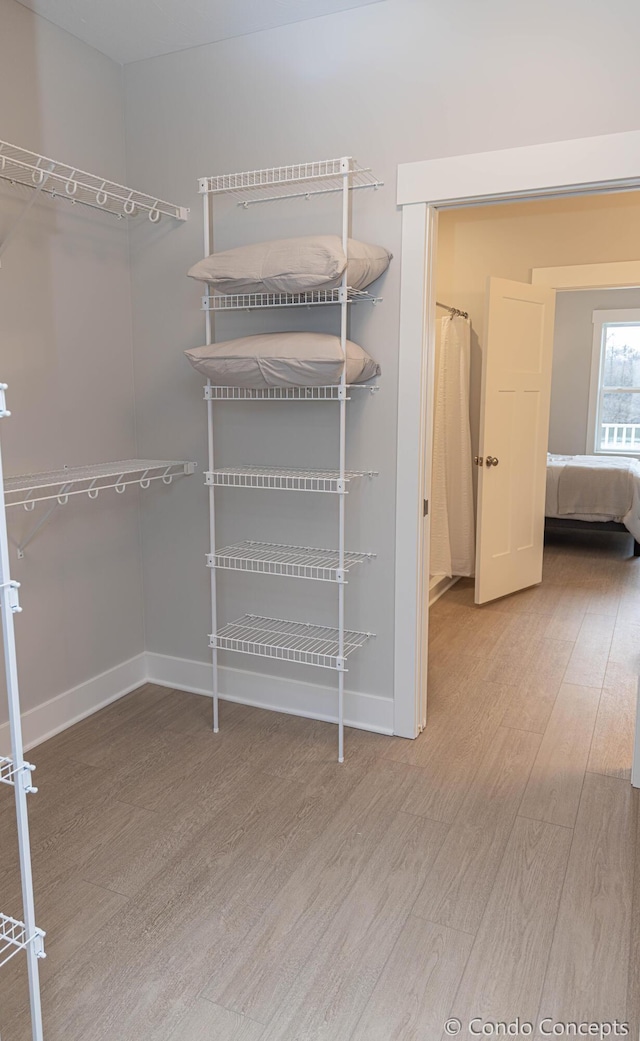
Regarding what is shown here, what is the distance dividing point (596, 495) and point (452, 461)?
1842 mm

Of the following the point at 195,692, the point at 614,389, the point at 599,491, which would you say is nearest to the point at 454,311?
the point at 599,491

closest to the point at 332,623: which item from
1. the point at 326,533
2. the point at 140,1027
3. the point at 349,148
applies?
the point at 326,533

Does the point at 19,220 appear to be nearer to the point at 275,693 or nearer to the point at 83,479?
the point at 83,479

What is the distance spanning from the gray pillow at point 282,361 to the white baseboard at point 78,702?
145cm

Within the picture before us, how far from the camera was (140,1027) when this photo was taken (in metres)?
1.65

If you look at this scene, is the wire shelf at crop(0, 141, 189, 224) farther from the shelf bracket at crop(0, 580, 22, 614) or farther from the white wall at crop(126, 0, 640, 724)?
the shelf bracket at crop(0, 580, 22, 614)

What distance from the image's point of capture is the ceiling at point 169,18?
257 cm

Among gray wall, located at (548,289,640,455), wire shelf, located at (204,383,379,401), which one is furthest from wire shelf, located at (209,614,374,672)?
gray wall, located at (548,289,640,455)

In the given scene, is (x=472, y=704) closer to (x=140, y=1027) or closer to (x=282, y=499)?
(x=282, y=499)

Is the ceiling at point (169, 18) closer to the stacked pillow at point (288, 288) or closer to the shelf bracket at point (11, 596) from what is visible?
the stacked pillow at point (288, 288)

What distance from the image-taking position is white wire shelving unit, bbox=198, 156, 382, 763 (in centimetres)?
269

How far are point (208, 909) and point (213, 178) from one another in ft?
7.93

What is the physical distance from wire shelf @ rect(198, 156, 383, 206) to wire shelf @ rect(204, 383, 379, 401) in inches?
27.7

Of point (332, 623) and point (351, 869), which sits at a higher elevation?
point (332, 623)
